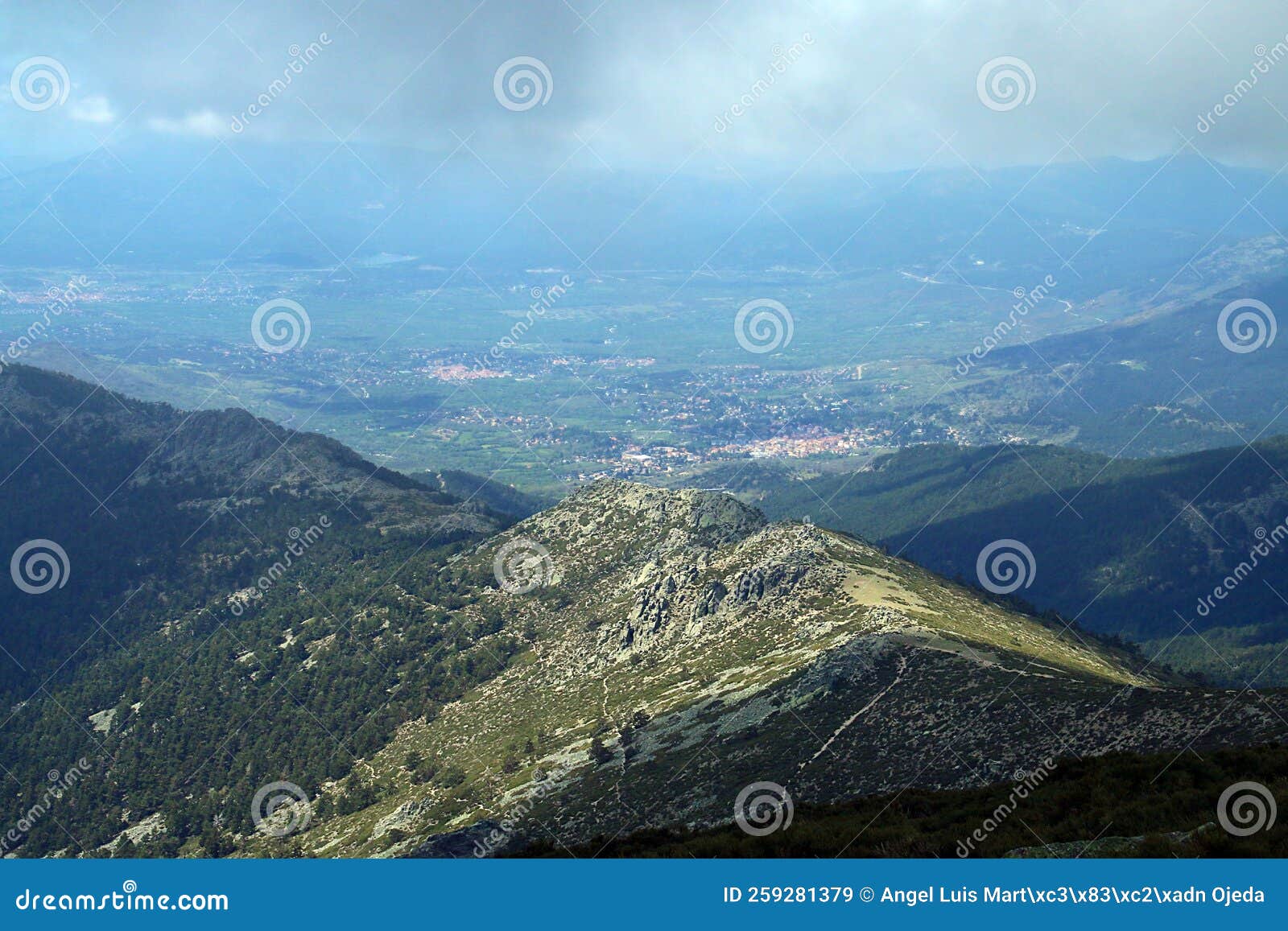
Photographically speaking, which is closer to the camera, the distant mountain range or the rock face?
the rock face

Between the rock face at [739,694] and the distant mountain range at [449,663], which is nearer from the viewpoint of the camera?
the rock face at [739,694]

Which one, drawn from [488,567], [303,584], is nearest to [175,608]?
[303,584]

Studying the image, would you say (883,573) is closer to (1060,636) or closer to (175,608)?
(1060,636)

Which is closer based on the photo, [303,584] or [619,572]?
[619,572]

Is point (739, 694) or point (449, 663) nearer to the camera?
point (739, 694)
